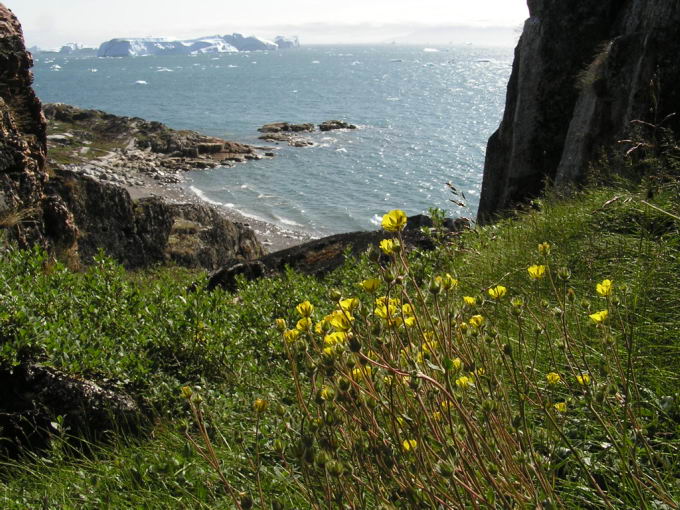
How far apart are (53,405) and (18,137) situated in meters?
7.14

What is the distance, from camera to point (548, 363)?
314 centimetres

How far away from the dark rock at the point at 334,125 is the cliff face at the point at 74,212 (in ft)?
157

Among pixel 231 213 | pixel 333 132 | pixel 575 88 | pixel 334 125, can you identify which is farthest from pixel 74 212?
pixel 334 125

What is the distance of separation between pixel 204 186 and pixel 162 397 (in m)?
39.6

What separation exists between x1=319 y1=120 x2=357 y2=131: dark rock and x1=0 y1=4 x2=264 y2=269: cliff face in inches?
1888

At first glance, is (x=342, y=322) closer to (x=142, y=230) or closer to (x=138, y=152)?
(x=142, y=230)

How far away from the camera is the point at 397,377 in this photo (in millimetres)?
1927

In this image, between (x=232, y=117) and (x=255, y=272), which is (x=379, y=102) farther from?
(x=255, y=272)

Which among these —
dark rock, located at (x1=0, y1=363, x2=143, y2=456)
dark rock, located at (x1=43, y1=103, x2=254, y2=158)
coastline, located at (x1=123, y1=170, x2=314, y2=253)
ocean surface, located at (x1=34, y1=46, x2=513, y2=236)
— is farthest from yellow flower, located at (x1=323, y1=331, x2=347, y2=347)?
dark rock, located at (x1=43, y1=103, x2=254, y2=158)

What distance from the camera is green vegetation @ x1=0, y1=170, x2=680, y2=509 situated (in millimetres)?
1734

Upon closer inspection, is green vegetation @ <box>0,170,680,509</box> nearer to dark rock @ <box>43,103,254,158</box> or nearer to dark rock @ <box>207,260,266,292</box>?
dark rock @ <box>207,260,266,292</box>

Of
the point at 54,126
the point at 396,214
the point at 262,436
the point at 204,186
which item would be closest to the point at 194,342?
the point at 262,436

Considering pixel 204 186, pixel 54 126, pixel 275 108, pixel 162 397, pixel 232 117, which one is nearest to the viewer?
pixel 162 397

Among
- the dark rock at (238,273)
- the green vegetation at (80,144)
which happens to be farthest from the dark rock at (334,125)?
the dark rock at (238,273)
